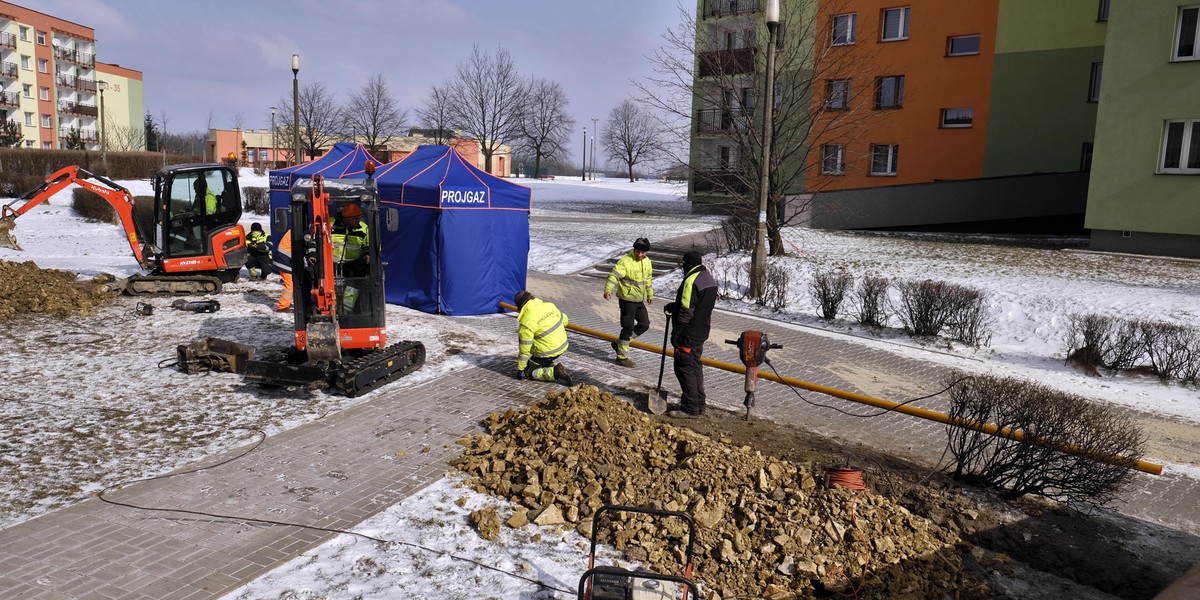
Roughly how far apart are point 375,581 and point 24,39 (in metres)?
83.0

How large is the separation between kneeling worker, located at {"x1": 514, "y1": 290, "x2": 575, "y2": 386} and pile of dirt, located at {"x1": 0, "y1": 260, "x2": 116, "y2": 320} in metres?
8.48

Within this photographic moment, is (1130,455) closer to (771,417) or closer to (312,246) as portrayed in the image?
(771,417)

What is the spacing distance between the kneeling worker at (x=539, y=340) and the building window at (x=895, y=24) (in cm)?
2538

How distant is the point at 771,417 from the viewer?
9352 millimetres

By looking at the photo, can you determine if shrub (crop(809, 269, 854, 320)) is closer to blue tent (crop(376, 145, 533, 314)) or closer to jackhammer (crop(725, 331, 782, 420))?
blue tent (crop(376, 145, 533, 314))

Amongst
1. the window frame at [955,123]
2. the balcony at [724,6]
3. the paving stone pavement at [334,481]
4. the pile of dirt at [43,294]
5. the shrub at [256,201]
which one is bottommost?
the paving stone pavement at [334,481]

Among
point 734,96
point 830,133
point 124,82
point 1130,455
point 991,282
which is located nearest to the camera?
point 1130,455

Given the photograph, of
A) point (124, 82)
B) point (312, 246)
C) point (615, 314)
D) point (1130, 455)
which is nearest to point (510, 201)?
point (615, 314)

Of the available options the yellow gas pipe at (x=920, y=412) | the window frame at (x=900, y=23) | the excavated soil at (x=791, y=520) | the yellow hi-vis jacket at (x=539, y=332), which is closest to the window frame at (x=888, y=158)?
the window frame at (x=900, y=23)

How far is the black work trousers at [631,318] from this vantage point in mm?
11500

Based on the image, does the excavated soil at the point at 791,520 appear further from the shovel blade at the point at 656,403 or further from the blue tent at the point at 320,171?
the blue tent at the point at 320,171

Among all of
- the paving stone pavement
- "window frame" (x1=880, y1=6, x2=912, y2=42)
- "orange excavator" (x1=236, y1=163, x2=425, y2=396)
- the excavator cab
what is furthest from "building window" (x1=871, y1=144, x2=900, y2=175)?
"orange excavator" (x1=236, y1=163, x2=425, y2=396)

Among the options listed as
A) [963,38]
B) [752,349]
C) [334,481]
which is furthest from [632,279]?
[963,38]

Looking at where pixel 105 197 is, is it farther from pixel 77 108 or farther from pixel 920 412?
pixel 77 108
